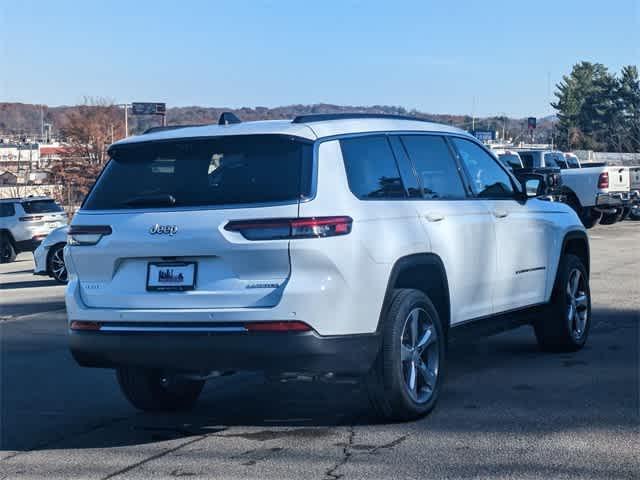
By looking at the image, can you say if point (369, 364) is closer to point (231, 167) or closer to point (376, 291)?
point (376, 291)

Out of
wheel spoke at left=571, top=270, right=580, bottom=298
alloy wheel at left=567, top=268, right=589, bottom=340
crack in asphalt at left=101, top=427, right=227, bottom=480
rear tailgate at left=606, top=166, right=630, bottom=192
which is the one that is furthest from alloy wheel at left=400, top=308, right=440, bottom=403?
rear tailgate at left=606, top=166, right=630, bottom=192

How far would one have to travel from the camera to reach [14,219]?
27.4 meters

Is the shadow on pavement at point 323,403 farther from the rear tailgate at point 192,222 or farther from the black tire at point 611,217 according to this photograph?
the black tire at point 611,217

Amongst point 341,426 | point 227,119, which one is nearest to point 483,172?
point 227,119

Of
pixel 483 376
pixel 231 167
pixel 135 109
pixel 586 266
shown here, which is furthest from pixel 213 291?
pixel 135 109

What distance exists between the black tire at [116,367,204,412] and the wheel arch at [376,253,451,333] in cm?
164

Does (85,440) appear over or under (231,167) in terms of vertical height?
under

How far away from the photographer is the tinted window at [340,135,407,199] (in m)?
6.75

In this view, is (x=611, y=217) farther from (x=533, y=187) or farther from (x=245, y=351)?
(x=245, y=351)

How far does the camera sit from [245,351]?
6.26 m

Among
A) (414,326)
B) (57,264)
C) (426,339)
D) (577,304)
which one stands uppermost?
(414,326)

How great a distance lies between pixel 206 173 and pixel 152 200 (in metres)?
0.36

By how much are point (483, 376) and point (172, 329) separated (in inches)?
121

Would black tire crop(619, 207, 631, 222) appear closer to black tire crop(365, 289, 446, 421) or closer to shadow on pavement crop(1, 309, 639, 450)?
shadow on pavement crop(1, 309, 639, 450)
